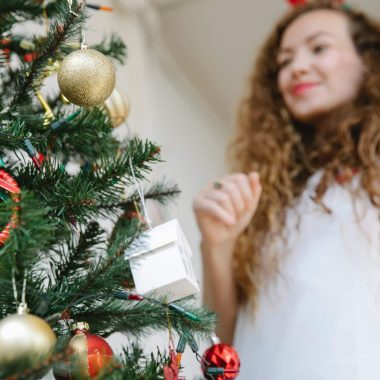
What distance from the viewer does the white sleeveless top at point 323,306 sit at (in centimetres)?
70

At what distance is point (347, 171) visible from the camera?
0.94 meters

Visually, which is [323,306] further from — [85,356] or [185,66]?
[185,66]

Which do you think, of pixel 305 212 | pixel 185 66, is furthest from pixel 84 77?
pixel 185 66

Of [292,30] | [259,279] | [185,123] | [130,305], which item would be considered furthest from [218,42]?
[130,305]

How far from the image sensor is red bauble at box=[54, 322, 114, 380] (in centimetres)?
36

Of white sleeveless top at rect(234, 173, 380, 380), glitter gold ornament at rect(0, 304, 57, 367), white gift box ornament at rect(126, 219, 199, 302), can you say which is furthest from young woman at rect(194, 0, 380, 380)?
glitter gold ornament at rect(0, 304, 57, 367)

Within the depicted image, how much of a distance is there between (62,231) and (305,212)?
1.79 feet

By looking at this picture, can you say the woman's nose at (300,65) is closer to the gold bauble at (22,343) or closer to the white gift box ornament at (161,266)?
the white gift box ornament at (161,266)

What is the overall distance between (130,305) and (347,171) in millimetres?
620

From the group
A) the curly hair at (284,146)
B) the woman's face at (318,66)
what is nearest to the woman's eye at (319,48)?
the woman's face at (318,66)

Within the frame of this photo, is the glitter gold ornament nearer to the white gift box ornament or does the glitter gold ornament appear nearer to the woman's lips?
the white gift box ornament

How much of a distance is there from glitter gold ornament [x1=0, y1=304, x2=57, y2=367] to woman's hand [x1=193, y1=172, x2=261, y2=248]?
0.51 meters

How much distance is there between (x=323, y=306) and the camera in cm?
76

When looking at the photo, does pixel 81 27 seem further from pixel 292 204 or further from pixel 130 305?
pixel 292 204
